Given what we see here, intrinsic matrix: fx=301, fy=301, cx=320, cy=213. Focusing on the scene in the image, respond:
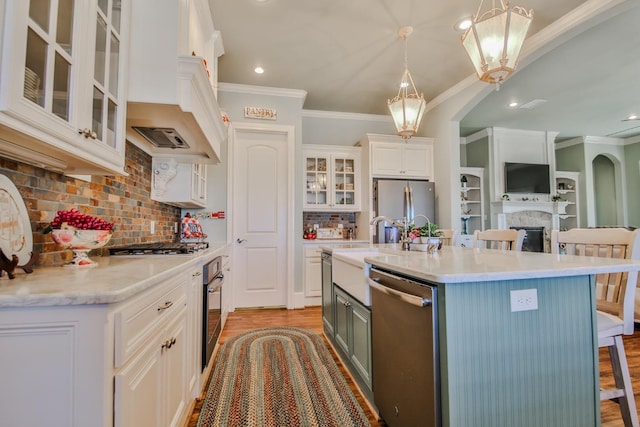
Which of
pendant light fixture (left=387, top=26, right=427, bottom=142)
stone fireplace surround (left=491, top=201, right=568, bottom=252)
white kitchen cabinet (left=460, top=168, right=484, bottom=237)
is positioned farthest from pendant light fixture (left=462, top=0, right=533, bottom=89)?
stone fireplace surround (left=491, top=201, right=568, bottom=252)

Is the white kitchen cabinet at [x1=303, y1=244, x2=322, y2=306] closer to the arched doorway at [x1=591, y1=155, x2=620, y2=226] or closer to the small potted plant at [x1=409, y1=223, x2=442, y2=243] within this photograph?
the small potted plant at [x1=409, y1=223, x2=442, y2=243]

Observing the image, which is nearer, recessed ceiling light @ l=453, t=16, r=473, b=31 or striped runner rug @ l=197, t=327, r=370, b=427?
striped runner rug @ l=197, t=327, r=370, b=427

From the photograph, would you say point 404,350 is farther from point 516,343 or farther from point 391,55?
point 391,55

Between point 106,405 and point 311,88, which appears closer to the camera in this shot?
point 106,405

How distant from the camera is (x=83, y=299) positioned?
786 mm

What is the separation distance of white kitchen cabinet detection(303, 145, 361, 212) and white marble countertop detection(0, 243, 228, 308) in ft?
10.6

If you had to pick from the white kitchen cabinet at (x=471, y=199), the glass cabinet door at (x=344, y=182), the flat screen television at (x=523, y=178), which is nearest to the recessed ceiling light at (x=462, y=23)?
the glass cabinet door at (x=344, y=182)

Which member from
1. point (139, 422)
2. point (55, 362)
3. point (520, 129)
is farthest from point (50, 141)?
point (520, 129)

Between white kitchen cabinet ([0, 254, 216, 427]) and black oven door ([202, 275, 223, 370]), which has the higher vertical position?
white kitchen cabinet ([0, 254, 216, 427])

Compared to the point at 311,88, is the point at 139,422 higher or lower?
lower

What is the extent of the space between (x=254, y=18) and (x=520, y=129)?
565 cm

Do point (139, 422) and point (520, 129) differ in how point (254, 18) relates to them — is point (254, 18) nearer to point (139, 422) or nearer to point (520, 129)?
point (139, 422)

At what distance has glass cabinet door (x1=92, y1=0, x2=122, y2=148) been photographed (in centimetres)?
125

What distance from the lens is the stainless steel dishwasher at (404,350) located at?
1128mm
